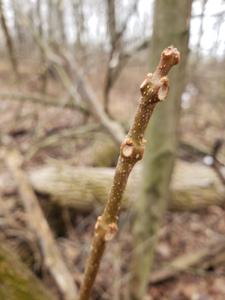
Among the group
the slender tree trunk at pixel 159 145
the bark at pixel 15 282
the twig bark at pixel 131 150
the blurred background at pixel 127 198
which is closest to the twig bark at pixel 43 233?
the blurred background at pixel 127 198

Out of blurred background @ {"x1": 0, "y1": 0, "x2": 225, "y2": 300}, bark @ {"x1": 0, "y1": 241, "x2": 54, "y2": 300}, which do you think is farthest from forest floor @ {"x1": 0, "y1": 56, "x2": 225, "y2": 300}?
bark @ {"x1": 0, "y1": 241, "x2": 54, "y2": 300}

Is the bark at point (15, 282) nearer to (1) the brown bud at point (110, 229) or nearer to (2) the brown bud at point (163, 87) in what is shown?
(1) the brown bud at point (110, 229)

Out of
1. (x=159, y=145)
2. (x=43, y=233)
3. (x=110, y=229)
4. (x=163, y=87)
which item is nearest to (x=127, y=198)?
(x=43, y=233)

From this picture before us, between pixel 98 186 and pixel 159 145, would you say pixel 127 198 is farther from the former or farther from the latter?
pixel 159 145

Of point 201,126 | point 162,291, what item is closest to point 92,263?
point 162,291

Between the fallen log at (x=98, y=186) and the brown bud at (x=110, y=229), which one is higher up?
the brown bud at (x=110, y=229)

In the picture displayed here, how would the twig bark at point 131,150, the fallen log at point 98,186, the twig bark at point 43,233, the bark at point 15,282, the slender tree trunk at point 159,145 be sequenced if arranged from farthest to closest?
the fallen log at point 98,186
the twig bark at point 43,233
the slender tree trunk at point 159,145
the bark at point 15,282
the twig bark at point 131,150

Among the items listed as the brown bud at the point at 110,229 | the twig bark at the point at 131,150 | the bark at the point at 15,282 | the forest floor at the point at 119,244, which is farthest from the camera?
the forest floor at the point at 119,244

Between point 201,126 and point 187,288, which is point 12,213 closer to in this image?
point 187,288

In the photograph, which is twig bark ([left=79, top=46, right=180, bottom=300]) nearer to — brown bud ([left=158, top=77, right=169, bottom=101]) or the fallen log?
brown bud ([left=158, top=77, right=169, bottom=101])
